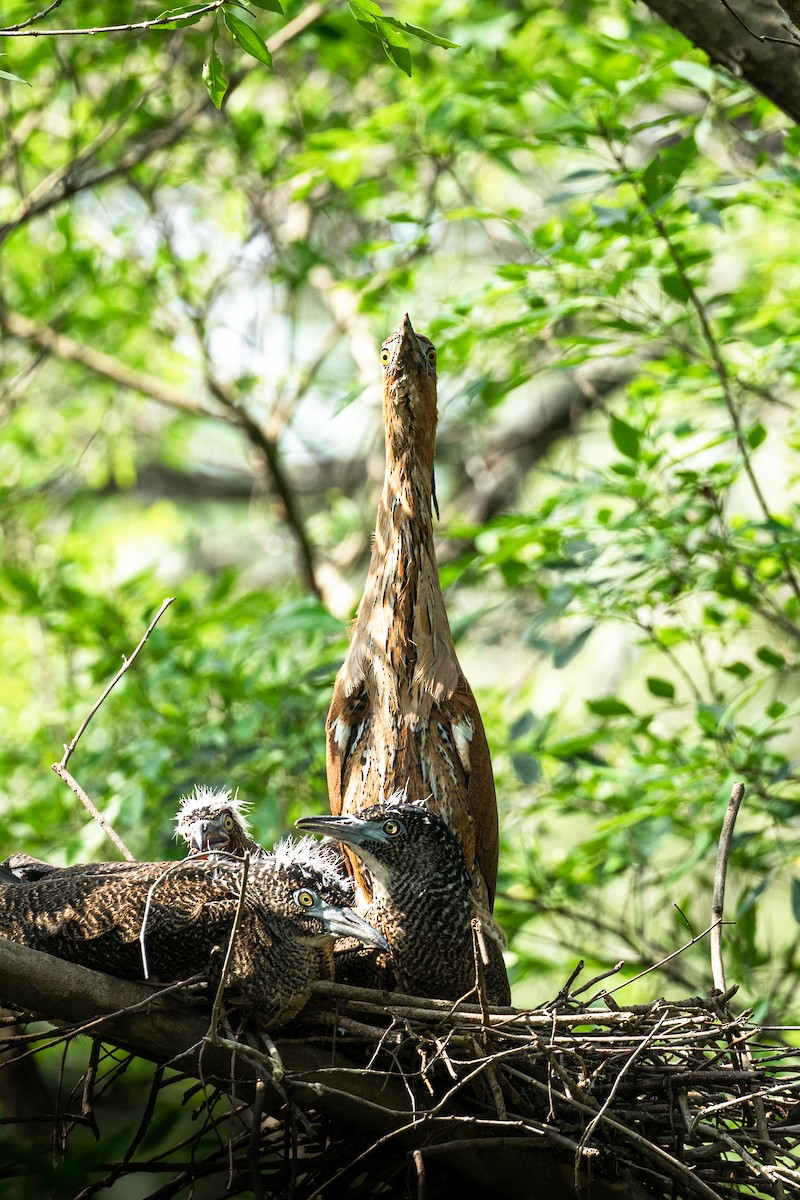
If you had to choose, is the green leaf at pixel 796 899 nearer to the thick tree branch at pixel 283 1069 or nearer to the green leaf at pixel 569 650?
the green leaf at pixel 569 650

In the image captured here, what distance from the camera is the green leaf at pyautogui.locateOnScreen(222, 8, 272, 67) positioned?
2.72 metres

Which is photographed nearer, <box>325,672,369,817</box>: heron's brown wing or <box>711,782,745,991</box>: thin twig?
<box>711,782,745,991</box>: thin twig

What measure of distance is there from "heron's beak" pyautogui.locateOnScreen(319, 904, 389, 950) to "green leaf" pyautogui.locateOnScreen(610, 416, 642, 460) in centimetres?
207

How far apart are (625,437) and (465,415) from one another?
→ 324 cm

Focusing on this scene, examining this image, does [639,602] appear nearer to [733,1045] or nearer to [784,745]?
[733,1045]

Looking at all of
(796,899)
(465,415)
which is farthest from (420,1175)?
(465,415)

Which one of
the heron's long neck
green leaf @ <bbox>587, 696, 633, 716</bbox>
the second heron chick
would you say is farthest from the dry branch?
green leaf @ <bbox>587, 696, 633, 716</bbox>

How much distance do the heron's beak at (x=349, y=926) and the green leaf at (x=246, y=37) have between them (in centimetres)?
198

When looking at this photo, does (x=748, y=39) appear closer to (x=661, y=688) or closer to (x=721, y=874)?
(x=721, y=874)

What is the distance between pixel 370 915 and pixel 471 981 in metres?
0.33

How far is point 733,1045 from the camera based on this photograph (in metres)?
2.93

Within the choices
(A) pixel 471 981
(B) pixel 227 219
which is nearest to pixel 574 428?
(B) pixel 227 219

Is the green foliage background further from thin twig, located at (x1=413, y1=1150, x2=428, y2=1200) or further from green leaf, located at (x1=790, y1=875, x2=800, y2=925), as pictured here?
thin twig, located at (x1=413, y1=1150, x2=428, y2=1200)

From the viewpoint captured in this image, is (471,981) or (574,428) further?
(574,428)
